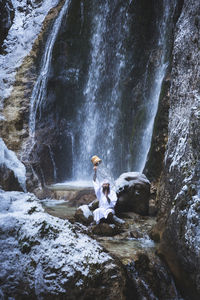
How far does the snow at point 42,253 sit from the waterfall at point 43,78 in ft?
37.5

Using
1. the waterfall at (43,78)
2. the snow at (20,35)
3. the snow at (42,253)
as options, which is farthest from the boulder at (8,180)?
the snow at (20,35)

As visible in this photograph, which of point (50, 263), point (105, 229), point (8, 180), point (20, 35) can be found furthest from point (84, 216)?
point (20, 35)

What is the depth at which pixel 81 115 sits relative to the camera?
17047mm

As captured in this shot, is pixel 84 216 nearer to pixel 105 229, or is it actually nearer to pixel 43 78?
pixel 105 229

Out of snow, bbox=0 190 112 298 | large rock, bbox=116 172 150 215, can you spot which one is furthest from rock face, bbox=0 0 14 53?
snow, bbox=0 190 112 298

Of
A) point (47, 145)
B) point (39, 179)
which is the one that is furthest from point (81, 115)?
point (39, 179)

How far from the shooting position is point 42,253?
301 centimetres

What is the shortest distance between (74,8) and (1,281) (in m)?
17.0

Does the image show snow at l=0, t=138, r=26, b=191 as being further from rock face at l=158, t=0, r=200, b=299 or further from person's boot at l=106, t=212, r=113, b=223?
rock face at l=158, t=0, r=200, b=299

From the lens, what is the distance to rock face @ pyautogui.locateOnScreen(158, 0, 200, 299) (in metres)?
3.21

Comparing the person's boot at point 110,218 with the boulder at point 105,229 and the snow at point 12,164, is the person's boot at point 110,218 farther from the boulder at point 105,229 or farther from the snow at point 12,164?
the snow at point 12,164

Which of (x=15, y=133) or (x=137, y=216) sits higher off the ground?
(x=15, y=133)

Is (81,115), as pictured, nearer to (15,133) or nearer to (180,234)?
(15,133)

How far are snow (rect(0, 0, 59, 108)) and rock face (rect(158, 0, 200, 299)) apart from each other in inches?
493
